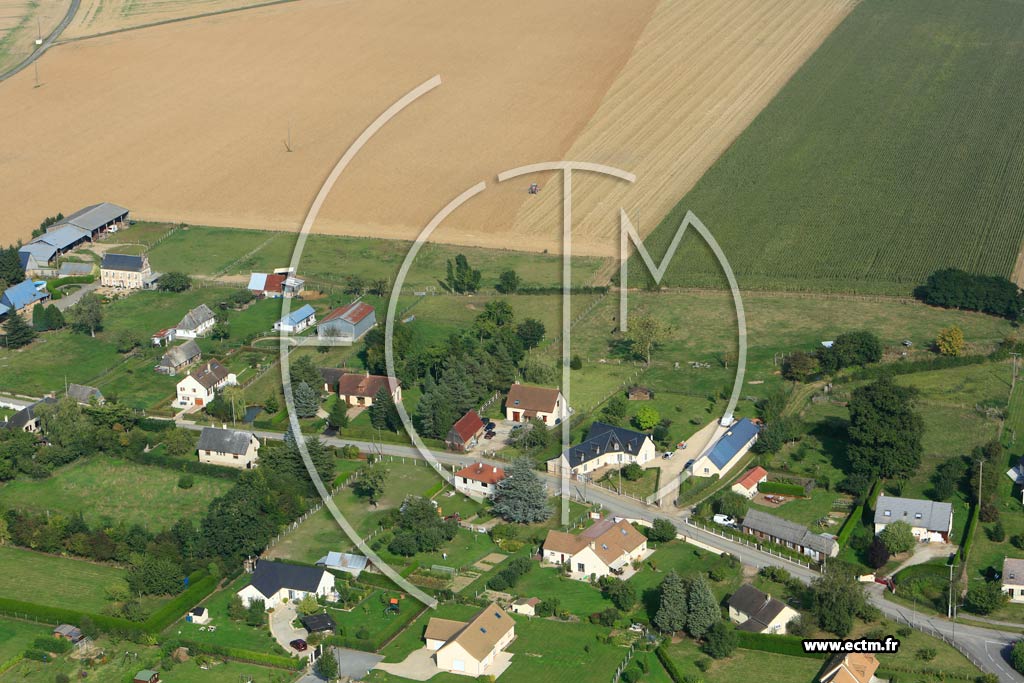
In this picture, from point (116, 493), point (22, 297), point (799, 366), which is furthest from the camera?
point (22, 297)

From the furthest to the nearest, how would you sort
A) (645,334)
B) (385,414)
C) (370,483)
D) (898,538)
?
1. (645,334)
2. (385,414)
3. (370,483)
4. (898,538)

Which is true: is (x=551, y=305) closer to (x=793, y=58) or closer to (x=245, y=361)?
(x=245, y=361)

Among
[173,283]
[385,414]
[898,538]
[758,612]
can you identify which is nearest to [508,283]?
[385,414]

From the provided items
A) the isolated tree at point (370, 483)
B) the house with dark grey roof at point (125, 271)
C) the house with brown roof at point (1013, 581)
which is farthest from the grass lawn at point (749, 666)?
the house with dark grey roof at point (125, 271)

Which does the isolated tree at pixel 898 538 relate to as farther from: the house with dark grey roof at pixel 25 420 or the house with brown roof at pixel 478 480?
the house with dark grey roof at pixel 25 420

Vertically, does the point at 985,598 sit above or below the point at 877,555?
above

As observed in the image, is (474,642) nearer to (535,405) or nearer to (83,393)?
(535,405)
